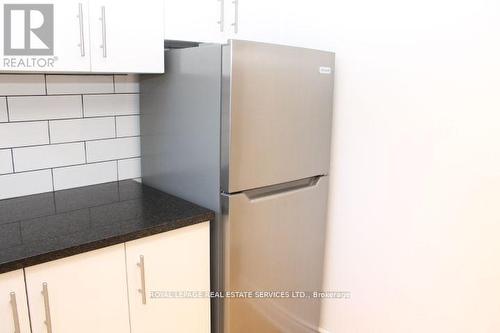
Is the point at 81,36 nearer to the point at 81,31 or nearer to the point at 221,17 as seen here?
the point at 81,31

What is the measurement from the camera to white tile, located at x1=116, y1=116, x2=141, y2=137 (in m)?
1.82

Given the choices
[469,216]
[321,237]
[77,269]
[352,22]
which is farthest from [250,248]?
[352,22]

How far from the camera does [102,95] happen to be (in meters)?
1.75

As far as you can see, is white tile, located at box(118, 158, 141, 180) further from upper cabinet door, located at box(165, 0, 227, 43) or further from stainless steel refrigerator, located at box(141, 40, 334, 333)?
upper cabinet door, located at box(165, 0, 227, 43)

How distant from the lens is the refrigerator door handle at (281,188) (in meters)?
1.49

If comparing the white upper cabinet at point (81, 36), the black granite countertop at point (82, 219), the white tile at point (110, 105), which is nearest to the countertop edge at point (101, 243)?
the black granite countertop at point (82, 219)

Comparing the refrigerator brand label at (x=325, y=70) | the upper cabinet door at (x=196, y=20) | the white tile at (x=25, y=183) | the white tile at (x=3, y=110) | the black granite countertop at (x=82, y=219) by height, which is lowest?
the black granite countertop at (x=82, y=219)

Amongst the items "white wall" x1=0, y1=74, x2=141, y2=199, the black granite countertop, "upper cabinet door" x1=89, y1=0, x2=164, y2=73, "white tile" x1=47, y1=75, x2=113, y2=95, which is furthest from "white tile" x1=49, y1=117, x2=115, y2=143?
"upper cabinet door" x1=89, y1=0, x2=164, y2=73

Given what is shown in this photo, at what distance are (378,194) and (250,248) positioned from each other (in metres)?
0.62

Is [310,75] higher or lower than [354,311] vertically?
higher

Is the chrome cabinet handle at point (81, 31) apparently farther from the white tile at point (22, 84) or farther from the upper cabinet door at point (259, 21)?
the upper cabinet door at point (259, 21)

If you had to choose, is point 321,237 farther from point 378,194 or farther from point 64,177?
point 64,177

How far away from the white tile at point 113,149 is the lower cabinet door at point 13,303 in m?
0.75

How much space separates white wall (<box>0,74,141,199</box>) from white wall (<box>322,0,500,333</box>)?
953 millimetres
